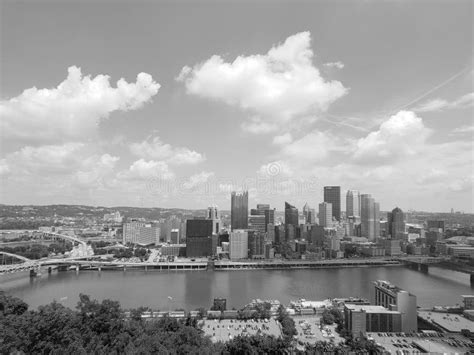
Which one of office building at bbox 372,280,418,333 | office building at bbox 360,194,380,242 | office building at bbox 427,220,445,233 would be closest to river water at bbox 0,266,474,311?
office building at bbox 372,280,418,333

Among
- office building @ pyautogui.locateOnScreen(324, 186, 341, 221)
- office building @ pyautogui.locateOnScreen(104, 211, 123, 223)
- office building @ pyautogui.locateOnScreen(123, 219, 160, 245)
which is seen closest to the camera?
office building @ pyautogui.locateOnScreen(123, 219, 160, 245)

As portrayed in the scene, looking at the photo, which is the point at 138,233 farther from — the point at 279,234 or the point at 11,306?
the point at 11,306

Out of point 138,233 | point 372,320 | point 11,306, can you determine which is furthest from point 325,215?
point 11,306

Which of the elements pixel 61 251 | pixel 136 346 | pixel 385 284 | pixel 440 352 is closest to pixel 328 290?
pixel 385 284

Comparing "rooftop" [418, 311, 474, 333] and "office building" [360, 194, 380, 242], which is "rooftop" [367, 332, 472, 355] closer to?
"rooftop" [418, 311, 474, 333]

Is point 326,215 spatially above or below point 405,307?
above

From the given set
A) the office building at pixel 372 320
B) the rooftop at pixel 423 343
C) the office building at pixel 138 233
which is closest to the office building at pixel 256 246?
the office building at pixel 138 233
